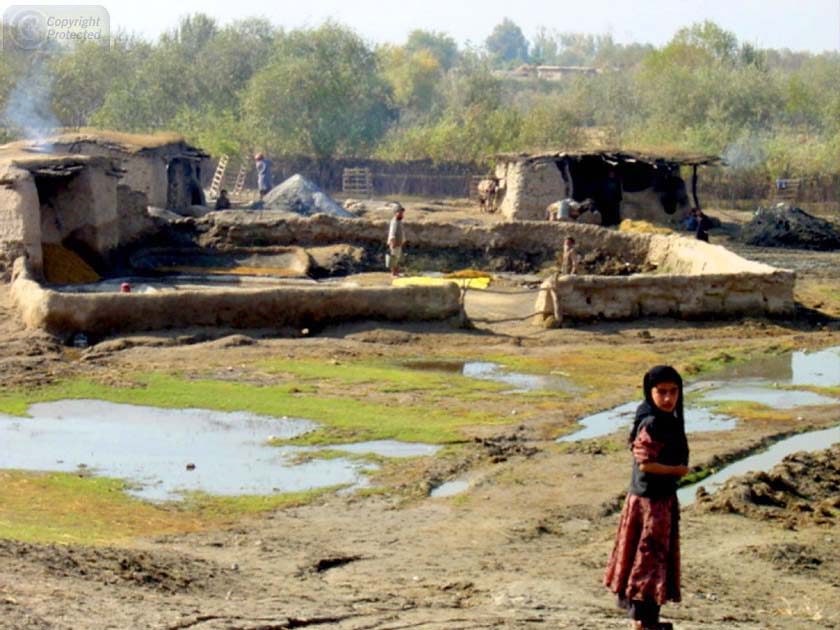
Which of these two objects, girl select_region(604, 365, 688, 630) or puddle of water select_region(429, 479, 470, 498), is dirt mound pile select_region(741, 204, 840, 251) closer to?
puddle of water select_region(429, 479, 470, 498)

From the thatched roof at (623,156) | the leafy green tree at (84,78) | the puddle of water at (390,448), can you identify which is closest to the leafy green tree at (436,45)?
the leafy green tree at (84,78)

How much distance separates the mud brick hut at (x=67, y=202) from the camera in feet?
69.4

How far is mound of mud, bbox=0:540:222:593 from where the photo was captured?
785cm

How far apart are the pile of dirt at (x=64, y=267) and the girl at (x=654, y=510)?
1610 centimetres

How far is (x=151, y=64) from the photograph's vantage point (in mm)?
63156

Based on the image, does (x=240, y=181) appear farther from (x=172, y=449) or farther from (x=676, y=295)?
(x=172, y=449)

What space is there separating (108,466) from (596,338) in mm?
8777

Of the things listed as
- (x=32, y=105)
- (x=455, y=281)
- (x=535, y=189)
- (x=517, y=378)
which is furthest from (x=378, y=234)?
(x=32, y=105)

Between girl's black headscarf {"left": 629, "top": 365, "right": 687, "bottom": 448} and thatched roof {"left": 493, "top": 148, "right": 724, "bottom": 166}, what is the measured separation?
27.4 meters

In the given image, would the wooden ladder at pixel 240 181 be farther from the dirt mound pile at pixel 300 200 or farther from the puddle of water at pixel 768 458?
the puddle of water at pixel 768 458

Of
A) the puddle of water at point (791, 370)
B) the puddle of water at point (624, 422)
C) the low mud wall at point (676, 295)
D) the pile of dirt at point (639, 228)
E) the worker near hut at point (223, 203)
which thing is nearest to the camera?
the puddle of water at point (624, 422)

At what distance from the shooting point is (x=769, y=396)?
1641 cm

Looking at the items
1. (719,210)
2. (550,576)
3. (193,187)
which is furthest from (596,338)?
(719,210)

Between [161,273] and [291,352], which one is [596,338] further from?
[161,273]
